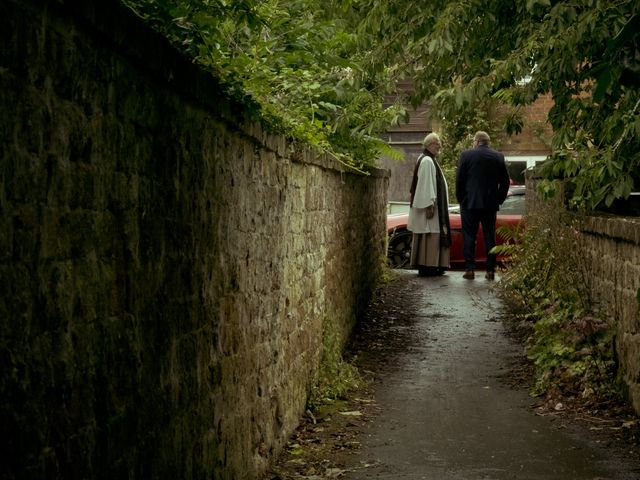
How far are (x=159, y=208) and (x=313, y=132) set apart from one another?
4060 millimetres

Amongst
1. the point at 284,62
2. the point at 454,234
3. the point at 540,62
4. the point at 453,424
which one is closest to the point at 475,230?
the point at 454,234

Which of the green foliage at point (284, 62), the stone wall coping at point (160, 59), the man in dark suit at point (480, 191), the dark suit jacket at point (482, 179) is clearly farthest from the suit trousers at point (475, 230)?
the stone wall coping at point (160, 59)

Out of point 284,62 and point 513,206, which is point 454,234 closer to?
point 513,206

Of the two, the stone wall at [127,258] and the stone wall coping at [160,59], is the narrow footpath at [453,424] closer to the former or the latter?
the stone wall at [127,258]

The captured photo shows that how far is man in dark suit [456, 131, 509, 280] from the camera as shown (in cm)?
1605

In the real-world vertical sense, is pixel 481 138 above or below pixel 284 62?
below

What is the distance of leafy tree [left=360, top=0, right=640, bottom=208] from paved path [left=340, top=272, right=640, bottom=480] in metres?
1.76

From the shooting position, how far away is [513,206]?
19562mm

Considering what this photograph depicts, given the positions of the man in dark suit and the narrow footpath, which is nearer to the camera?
the narrow footpath

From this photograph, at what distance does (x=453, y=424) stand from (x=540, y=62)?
12.0 ft

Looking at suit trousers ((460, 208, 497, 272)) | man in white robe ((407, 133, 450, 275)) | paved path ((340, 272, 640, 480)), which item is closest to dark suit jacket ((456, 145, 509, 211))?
suit trousers ((460, 208, 497, 272))

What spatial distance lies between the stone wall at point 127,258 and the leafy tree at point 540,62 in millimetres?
3074

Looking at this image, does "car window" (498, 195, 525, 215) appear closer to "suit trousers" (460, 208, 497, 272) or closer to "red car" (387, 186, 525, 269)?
"red car" (387, 186, 525, 269)

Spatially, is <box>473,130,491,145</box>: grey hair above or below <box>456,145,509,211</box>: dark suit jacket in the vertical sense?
above
